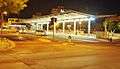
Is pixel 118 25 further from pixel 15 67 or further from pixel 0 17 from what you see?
pixel 15 67

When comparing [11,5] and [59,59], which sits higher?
[11,5]

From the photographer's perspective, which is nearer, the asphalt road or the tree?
the asphalt road

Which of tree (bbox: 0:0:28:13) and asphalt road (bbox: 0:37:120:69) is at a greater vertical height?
tree (bbox: 0:0:28:13)

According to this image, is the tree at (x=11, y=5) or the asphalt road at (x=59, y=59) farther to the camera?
the tree at (x=11, y=5)

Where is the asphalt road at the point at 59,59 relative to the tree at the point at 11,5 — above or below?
below

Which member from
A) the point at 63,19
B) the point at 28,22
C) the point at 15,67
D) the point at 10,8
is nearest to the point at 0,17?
the point at 10,8

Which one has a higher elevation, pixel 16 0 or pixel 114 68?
pixel 16 0

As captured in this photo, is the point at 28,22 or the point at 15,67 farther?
the point at 28,22

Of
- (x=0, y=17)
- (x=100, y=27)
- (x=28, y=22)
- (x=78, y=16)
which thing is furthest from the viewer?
(x=28, y=22)

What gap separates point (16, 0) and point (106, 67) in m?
16.4

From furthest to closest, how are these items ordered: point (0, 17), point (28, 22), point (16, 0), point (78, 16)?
1. point (28, 22)
2. point (78, 16)
3. point (0, 17)
4. point (16, 0)

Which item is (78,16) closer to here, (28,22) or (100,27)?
(100,27)

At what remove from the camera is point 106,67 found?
44.2 ft

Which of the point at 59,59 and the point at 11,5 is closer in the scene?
the point at 59,59
